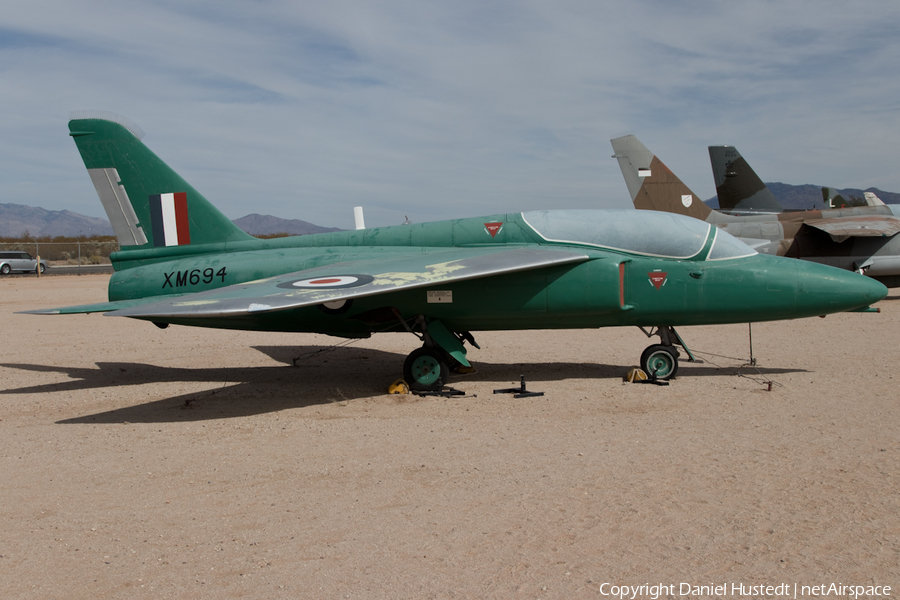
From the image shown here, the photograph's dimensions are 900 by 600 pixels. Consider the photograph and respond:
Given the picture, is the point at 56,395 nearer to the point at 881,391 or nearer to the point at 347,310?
the point at 347,310

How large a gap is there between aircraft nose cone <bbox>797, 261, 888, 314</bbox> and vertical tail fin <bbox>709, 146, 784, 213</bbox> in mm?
18438

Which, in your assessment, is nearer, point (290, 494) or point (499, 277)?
point (290, 494)

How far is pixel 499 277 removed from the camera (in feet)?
30.1

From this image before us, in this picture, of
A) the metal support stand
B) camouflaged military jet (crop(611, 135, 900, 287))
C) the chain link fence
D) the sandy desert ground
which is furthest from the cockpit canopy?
the chain link fence

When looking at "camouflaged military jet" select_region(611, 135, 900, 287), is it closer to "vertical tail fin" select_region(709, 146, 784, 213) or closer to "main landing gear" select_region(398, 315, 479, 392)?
"vertical tail fin" select_region(709, 146, 784, 213)

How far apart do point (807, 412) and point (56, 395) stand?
10.3m

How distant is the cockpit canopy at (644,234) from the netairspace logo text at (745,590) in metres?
6.15

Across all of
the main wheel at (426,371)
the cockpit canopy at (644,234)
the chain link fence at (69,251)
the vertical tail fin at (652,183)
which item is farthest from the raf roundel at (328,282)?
the chain link fence at (69,251)

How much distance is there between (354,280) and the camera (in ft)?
26.8

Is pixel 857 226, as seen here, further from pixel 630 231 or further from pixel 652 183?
pixel 630 231

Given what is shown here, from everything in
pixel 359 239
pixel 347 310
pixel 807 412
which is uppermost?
pixel 359 239

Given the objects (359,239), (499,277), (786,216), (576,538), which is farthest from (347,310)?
(786,216)

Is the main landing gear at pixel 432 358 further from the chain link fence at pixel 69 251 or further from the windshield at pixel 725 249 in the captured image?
the chain link fence at pixel 69 251

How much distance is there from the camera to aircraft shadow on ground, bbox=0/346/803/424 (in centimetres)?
848
